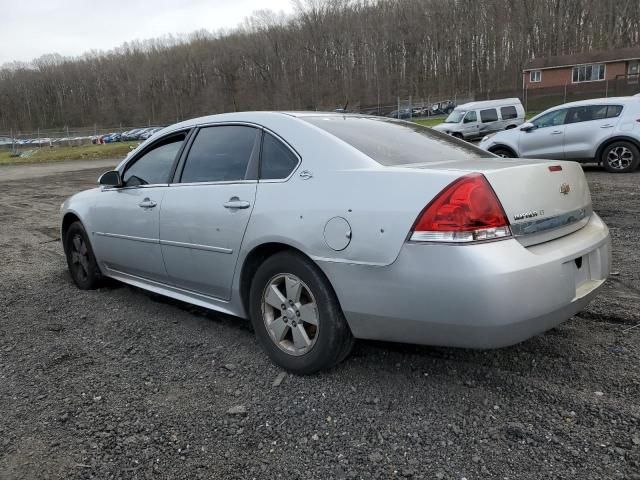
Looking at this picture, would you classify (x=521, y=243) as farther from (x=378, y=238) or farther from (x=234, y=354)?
(x=234, y=354)

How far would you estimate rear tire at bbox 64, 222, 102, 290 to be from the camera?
16.0 feet

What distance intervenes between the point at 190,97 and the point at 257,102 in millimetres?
22209

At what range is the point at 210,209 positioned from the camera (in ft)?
11.3

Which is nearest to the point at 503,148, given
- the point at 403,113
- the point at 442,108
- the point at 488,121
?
the point at 488,121

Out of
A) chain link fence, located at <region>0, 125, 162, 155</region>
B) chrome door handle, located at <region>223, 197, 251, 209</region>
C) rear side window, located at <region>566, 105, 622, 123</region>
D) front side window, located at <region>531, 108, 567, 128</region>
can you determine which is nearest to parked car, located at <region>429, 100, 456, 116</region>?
chain link fence, located at <region>0, 125, 162, 155</region>

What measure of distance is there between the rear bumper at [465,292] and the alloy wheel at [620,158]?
378 inches

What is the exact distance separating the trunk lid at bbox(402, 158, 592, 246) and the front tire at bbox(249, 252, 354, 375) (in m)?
0.87

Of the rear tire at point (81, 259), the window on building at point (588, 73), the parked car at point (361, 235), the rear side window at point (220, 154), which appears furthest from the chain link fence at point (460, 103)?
the parked car at point (361, 235)

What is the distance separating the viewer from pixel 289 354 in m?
3.08

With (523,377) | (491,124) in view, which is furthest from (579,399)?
(491,124)

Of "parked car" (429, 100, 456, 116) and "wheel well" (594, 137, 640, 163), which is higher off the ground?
"parked car" (429, 100, 456, 116)

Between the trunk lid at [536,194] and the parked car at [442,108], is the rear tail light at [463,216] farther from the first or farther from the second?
the parked car at [442,108]

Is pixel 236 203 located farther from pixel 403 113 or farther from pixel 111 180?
pixel 403 113

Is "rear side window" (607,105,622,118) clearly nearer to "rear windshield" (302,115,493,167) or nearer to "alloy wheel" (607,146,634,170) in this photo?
"alloy wheel" (607,146,634,170)
